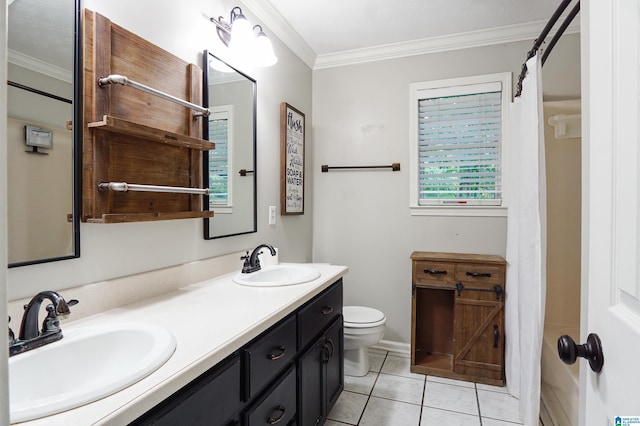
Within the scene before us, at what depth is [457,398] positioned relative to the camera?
2197 millimetres

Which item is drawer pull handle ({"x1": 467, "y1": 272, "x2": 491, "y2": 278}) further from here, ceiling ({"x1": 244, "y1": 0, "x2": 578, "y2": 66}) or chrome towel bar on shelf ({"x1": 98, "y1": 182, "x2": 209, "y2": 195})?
chrome towel bar on shelf ({"x1": 98, "y1": 182, "x2": 209, "y2": 195})

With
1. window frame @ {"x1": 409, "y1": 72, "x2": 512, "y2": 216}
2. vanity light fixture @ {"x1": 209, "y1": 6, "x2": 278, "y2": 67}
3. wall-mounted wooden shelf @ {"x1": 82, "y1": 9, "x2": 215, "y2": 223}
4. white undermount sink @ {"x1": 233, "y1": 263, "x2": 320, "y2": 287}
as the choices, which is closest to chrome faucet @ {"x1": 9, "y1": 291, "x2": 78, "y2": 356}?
wall-mounted wooden shelf @ {"x1": 82, "y1": 9, "x2": 215, "y2": 223}

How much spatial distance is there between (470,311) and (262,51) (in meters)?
2.16

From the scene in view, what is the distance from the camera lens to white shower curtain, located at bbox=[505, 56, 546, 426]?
168cm

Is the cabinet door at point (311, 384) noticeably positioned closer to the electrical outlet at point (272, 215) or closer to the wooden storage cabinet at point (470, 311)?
the electrical outlet at point (272, 215)

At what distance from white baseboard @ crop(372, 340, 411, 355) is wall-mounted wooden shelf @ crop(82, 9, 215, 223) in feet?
6.57

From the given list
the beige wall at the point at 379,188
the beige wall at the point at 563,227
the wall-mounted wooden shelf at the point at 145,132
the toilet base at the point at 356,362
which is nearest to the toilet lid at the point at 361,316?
the toilet base at the point at 356,362

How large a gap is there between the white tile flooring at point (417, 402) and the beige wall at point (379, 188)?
1.73 ft

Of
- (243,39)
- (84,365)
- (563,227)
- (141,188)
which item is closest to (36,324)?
(84,365)

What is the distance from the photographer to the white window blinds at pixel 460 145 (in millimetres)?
2650

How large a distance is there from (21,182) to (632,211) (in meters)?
1.45

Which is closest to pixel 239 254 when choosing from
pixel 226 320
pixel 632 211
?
pixel 226 320

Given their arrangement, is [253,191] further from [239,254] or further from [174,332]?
[174,332]

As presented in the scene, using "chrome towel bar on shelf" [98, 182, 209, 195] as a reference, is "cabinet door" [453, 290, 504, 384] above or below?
below
